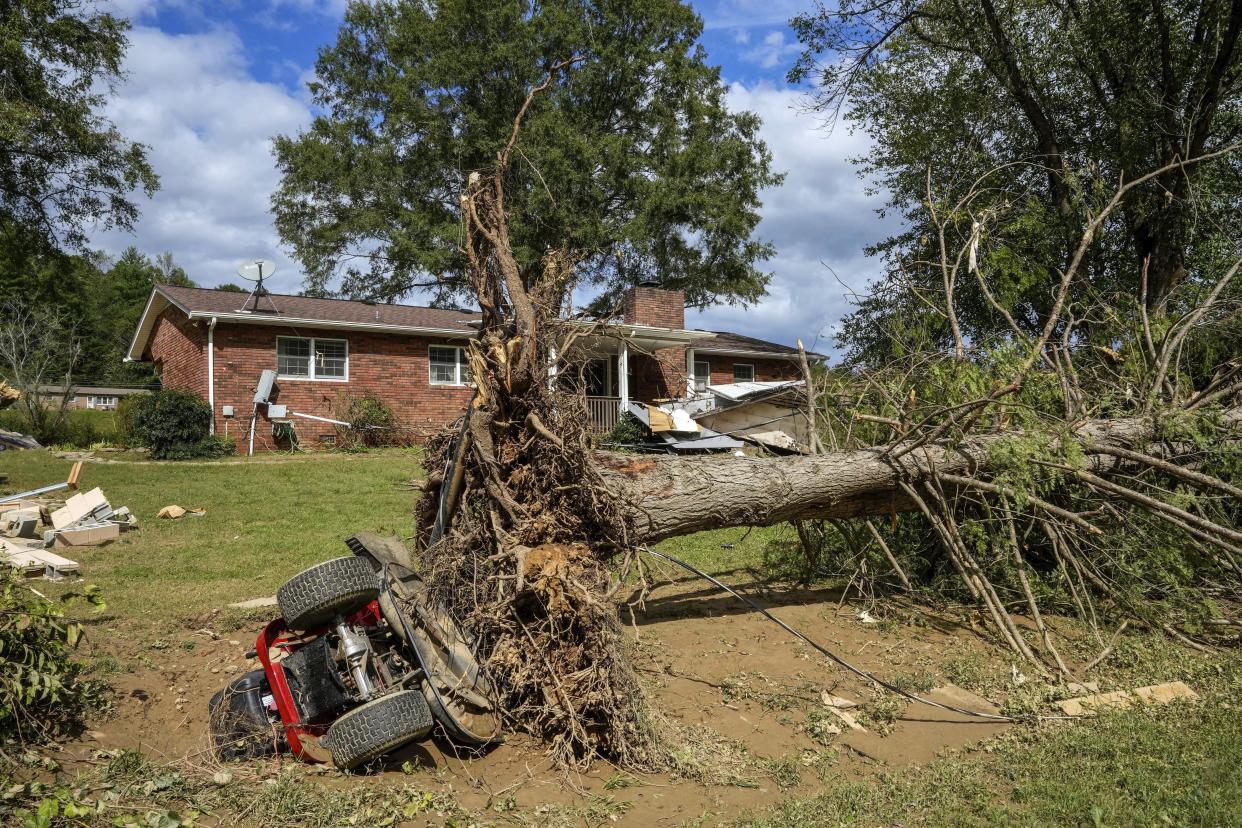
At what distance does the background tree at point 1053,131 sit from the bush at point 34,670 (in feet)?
31.0

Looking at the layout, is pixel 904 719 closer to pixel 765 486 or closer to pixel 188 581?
pixel 765 486

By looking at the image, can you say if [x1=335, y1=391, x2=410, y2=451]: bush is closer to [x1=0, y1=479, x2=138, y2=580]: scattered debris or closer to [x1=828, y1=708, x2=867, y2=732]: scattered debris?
[x1=0, y1=479, x2=138, y2=580]: scattered debris

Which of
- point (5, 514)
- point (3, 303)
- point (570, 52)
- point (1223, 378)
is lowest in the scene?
point (5, 514)

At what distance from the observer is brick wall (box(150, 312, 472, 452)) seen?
1827 cm

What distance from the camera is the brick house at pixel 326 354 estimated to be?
720 inches

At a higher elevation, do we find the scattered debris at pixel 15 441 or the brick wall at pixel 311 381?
the brick wall at pixel 311 381

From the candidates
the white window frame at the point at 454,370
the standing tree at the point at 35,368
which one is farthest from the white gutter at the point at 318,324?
the standing tree at the point at 35,368

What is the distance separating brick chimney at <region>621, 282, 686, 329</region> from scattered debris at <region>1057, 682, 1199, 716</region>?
1690 centimetres

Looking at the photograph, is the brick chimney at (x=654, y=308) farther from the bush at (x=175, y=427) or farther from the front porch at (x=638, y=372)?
the bush at (x=175, y=427)

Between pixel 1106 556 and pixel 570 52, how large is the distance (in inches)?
1079

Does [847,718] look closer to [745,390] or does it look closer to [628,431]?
[745,390]

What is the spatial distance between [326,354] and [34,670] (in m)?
16.8

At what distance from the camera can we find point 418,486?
522cm

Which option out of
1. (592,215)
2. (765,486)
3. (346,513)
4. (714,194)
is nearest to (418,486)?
(765,486)
